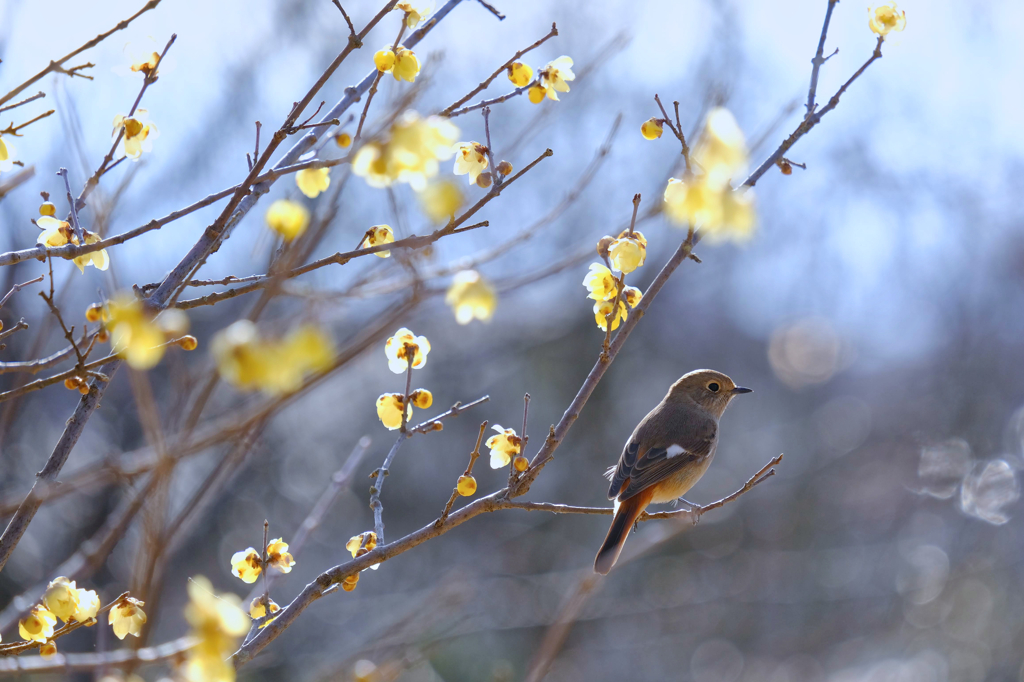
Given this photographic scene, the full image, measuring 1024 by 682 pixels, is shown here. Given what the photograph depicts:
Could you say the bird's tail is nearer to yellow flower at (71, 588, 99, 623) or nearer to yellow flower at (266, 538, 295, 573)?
yellow flower at (266, 538, 295, 573)

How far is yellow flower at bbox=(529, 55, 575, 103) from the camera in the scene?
197 cm

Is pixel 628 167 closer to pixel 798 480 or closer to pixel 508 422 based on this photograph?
pixel 508 422

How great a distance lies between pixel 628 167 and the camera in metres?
10.5

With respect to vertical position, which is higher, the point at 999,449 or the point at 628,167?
the point at 628,167

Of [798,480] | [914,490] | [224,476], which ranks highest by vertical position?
[224,476]

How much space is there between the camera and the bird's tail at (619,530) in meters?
2.70

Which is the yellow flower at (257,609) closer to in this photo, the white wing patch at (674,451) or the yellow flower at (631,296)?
the yellow flower at (631,296)

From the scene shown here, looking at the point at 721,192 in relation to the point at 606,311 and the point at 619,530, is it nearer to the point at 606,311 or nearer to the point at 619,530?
the point at 606,311

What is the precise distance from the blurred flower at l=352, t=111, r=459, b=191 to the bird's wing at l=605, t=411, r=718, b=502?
7.20 feet

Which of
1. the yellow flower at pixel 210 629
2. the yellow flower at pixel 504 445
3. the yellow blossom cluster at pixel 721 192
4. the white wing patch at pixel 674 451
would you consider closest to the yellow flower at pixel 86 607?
the yellow flower at pixel 210 629

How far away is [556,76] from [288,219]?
43.7 inches

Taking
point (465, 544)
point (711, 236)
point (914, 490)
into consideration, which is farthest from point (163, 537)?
point (914, 490)

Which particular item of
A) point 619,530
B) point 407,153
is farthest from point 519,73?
point 619,530

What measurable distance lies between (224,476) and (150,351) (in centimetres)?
21
